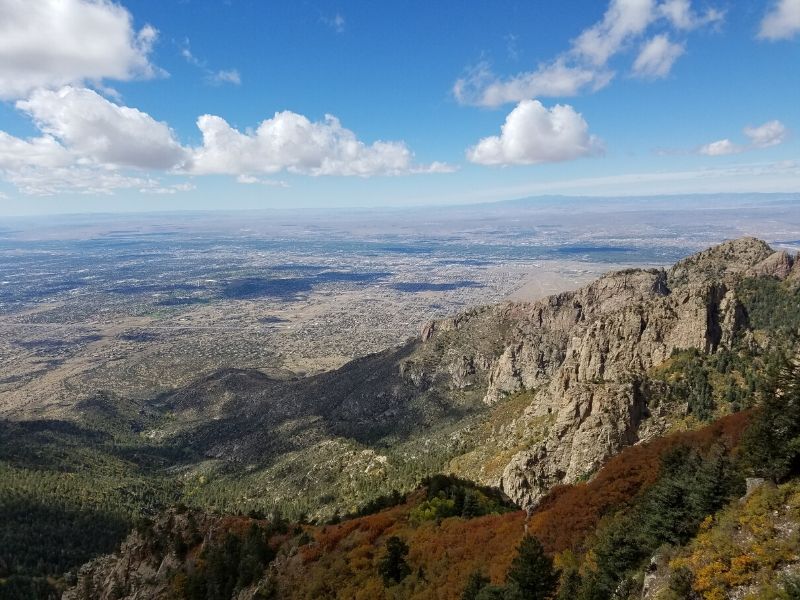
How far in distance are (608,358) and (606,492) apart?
46660 mm

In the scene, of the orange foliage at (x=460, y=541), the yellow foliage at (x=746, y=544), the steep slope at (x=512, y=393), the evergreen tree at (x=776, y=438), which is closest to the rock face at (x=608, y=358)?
the steep slope at (x=512, y=393)

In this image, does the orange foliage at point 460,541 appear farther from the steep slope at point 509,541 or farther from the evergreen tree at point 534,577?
the evergreen tree at point 534,577

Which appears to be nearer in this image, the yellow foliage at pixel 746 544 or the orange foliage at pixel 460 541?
the yellow foliage at pixel 746 544

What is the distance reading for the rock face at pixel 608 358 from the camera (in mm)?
63562

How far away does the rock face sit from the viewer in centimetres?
6356

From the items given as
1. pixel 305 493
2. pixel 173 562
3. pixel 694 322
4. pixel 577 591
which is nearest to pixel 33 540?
pixel 305 493

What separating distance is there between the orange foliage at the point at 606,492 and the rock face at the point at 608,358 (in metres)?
17.5

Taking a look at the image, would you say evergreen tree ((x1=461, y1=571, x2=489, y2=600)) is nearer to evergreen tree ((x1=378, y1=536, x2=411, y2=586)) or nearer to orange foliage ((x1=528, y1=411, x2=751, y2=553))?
orange foliage ((x1=528, y1=411, x2=751, y2=553))

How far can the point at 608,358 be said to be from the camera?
271 feet

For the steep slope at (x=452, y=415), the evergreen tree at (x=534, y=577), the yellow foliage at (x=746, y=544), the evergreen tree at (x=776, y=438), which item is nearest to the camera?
the yellow foliage at (x=746, y=544)

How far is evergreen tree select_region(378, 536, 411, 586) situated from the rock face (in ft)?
80.1

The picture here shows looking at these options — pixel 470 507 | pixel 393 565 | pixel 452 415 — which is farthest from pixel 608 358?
pixel 393 565

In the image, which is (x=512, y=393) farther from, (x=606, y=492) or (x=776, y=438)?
(x=776, y=438)

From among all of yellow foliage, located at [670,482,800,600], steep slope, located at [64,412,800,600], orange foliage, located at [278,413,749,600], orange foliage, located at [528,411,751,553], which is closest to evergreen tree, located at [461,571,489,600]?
steep slope, located at [64,412,800,600]
